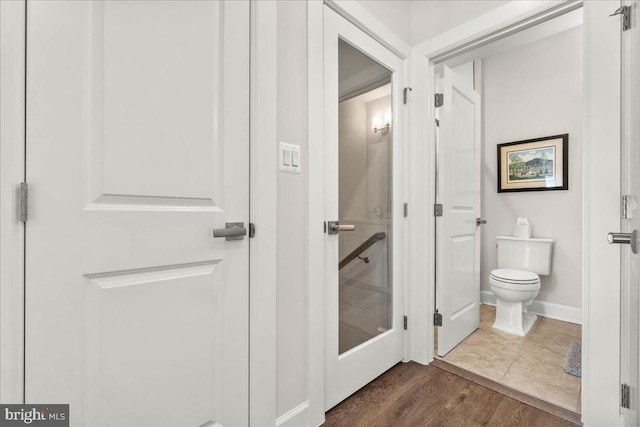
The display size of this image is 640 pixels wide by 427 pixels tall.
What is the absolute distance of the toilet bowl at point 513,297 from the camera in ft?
8.18

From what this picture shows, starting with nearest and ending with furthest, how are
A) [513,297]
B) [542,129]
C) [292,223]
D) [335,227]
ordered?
[292,223], [335,227], [513,297], [542,129]

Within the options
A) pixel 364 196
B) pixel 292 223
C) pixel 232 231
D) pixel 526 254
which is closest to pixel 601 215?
pixel 364 196

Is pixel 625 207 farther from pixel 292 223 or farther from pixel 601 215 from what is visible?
pixel 292 223

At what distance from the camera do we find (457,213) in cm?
219

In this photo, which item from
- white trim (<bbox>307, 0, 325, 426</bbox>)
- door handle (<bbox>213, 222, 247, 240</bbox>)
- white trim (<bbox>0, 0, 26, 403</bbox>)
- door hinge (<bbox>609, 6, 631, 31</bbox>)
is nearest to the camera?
white trim (<bbox>0, 0, 26, 403</bbox>)

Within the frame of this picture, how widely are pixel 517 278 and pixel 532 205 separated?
92 cm

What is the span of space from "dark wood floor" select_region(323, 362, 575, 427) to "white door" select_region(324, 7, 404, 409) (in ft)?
0.26

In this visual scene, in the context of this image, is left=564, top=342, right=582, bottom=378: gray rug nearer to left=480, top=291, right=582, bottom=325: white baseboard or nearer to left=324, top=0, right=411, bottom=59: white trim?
left=480, top=291, right=582, bottom=325: white baseboard

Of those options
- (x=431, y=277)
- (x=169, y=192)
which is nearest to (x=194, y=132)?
(x=169, y=192)

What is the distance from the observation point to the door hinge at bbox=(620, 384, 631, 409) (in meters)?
1.26

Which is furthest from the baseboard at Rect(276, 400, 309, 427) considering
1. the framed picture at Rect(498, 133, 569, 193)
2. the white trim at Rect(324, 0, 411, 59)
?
the framed picture at Rect(498, 133, 569, 193)

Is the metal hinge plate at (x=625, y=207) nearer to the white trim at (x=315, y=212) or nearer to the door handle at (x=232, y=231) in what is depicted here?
the white trim at (x=315, y=212)

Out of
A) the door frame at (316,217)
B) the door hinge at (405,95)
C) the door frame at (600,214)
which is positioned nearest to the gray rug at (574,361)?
the door frame at (600,214)

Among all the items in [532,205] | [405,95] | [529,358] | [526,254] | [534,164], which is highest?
[405,95]
